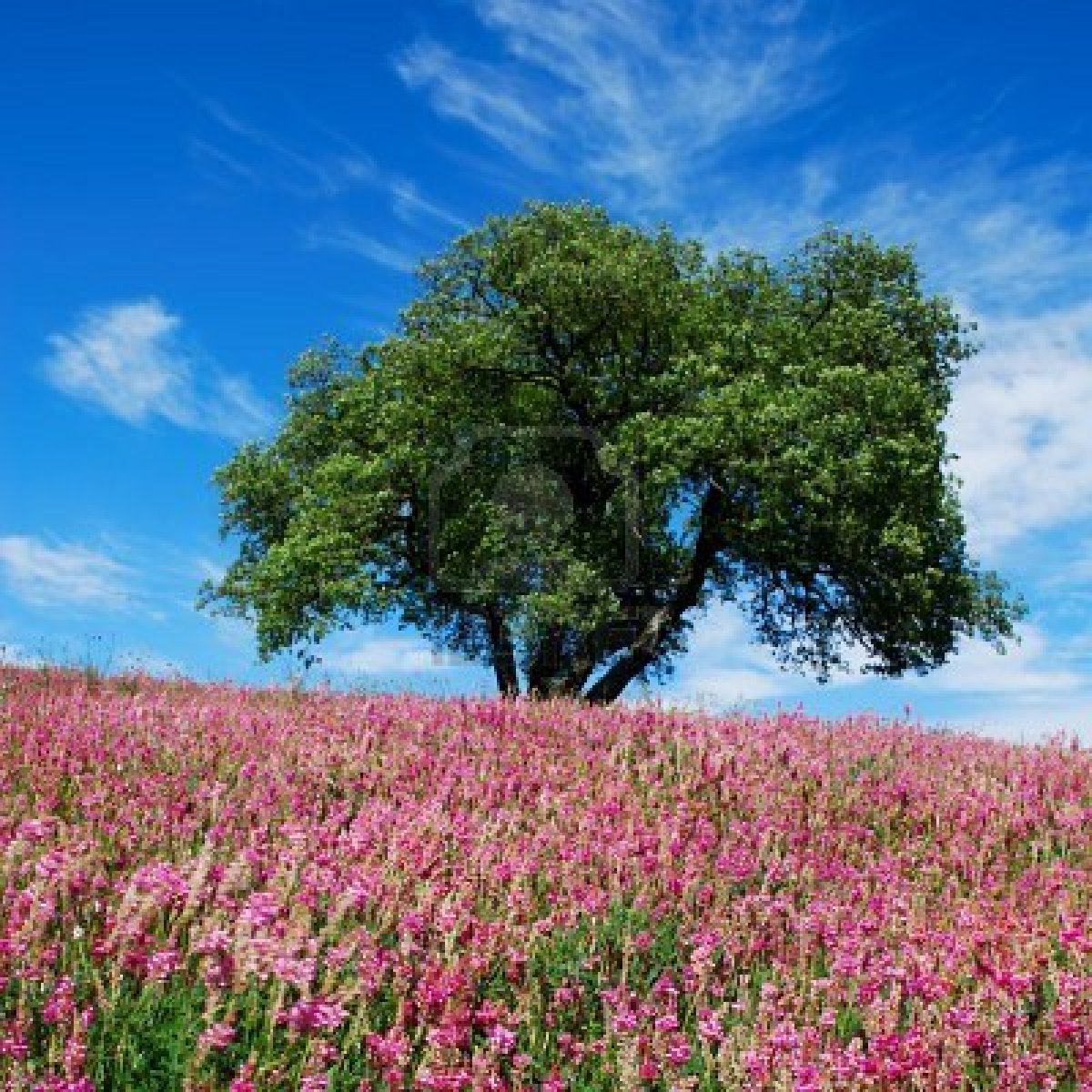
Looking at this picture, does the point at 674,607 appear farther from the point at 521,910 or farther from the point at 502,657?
the point at 521,910

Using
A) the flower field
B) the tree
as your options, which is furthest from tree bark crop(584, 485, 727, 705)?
the flower field

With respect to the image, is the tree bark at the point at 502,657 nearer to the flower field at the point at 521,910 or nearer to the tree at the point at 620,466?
the tree at the point at 620,466

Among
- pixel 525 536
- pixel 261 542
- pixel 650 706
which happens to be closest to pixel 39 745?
pixel 650 706

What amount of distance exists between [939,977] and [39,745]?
6.18 m

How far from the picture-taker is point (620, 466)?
24797 mm

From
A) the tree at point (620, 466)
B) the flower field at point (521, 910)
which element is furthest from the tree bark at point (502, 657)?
the flower field at point (521, 910)

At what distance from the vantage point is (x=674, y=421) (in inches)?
936

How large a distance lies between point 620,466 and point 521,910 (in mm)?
19289

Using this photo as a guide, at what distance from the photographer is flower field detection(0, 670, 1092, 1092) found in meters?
4.45

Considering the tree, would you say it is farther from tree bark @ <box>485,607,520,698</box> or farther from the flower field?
the flower field

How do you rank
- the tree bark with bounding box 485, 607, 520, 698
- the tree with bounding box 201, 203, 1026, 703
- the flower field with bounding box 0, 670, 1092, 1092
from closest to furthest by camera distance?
the flower field with bounding box 0, 670, 1092, 1092, the tree with bounding box 201, 203, 1026, 703, the tree bark with bounding box 485, 607, 520, 698

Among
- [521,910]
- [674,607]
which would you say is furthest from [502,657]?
[521,910]

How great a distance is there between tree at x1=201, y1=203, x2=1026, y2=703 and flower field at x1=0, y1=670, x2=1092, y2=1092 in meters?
13.3

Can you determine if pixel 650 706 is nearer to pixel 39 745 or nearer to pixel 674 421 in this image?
pixel 39 745
